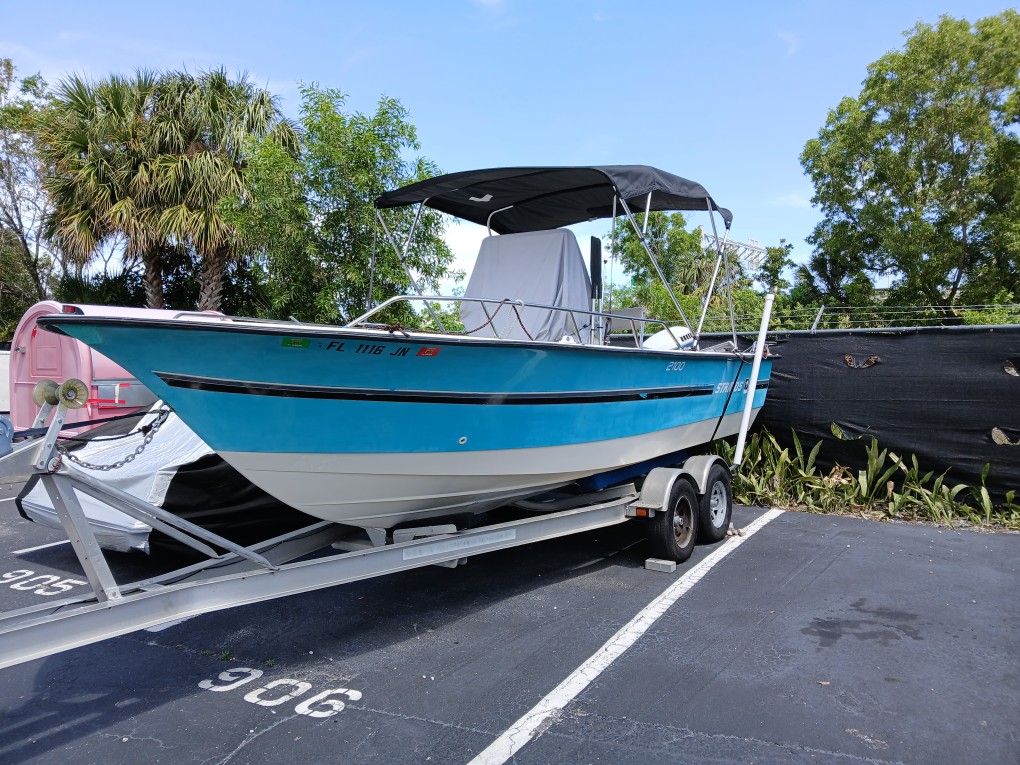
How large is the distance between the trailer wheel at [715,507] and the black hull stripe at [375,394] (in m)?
1.41

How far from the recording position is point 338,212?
8.59m

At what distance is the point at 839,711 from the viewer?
10.7ft

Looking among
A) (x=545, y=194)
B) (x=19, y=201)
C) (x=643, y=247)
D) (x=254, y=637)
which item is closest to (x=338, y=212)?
(x=545, y=194)

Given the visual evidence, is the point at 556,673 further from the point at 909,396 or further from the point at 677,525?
the point at 909,396

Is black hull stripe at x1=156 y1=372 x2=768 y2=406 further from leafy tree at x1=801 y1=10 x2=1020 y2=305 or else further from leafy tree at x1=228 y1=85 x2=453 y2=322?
leafy tree at x1=801 y1=10 x2=1020 y2=305

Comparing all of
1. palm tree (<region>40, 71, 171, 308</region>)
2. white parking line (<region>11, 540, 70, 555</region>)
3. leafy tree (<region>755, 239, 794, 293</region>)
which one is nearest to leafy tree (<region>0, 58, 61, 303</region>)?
palm tree (<region>40, 71, 171, 308</region>)

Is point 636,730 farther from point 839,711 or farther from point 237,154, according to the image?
point 237,154

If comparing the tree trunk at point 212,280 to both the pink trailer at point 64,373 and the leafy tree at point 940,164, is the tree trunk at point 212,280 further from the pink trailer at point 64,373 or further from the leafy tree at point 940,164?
the leafy tree at point 940,164

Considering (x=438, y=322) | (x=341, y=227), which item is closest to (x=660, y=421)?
(x=438, y=322)

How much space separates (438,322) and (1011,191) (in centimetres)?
1792

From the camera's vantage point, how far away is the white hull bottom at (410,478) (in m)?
3.71

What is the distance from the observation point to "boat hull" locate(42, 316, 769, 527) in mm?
3297

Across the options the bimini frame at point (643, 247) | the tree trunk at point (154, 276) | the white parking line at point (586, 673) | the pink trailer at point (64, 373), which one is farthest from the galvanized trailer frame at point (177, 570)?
the tree trunk at point (154, 276)

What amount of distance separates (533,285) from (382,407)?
2.73 meters
